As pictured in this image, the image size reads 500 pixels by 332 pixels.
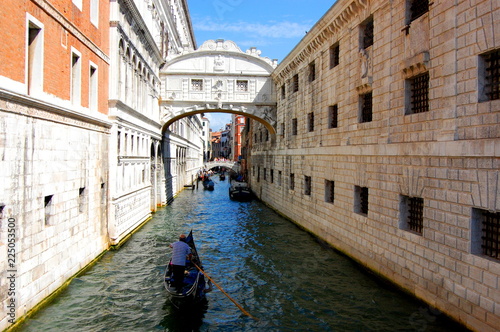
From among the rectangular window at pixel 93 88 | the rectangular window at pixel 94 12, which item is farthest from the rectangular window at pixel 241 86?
the rectangular window at pixel 93 88

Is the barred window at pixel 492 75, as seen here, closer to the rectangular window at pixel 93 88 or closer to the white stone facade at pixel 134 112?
the rectangular window at pixel 93 88

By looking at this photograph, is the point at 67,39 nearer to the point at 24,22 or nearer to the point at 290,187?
the point at 24,22

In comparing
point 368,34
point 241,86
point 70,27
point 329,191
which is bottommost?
point 329,191

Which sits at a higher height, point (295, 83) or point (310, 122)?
point (295, 83)

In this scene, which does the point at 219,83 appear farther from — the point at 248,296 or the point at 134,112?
the point at 248,296

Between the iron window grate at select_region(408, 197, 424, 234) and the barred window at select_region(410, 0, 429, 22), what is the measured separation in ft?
13.2

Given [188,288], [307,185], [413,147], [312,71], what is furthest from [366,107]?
[188,288]

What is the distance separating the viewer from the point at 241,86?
22531 millimetres

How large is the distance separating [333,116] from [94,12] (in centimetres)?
826

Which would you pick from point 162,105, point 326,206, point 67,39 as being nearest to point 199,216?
point 162,105

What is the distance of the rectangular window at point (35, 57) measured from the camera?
7.59 m

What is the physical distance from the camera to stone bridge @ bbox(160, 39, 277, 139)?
22047 mm

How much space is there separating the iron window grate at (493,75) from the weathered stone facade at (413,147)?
0.03 meters

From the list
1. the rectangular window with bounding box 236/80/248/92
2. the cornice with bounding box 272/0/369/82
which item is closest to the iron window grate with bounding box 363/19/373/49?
the cornice with bounding box 272/0/369/82
